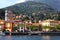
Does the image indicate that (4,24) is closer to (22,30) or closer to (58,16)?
(22,30)

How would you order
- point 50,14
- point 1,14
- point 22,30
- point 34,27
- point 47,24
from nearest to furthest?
point 22,30, point 34,27, point 47,24, point 1,14, point 50,14

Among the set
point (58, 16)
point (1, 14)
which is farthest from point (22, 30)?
point (58, 16)

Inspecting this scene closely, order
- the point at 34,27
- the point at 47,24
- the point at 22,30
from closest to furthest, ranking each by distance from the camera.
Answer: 1. the point at 22,30
2. the point at 34,27
3. the point at 47,24

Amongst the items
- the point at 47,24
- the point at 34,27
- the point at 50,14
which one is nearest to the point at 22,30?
the point at 34,27

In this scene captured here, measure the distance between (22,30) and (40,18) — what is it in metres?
32.1

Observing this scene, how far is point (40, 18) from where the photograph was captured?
10844cm

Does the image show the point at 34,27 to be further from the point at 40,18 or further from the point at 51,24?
the point at 40,18

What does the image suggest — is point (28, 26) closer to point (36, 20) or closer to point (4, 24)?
point (4, 24)

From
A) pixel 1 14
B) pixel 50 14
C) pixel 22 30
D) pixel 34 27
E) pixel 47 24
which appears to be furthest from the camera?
pixel 50 14

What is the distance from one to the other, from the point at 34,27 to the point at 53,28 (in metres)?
4.38

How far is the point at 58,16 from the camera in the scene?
108188 millimetres

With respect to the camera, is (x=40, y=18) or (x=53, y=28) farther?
(x=40, y=18)

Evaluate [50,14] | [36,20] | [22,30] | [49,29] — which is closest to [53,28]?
[49,29]

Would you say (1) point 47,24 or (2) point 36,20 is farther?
(2) point 36,20
